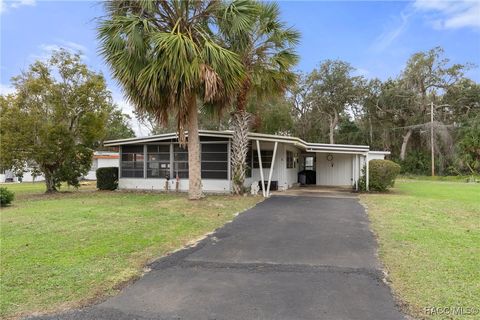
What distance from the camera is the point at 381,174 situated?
616 inches

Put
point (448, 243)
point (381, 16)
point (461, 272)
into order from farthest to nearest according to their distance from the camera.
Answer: point (381, 16)
point (448, 243)
point (461, 272)

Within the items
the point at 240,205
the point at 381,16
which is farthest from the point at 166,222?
the point at 381,16

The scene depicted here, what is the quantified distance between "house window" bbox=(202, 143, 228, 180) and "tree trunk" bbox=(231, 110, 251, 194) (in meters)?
1.38

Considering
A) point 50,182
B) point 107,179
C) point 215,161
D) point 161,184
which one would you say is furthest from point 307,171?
point 50,182

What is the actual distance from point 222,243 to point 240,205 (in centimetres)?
494

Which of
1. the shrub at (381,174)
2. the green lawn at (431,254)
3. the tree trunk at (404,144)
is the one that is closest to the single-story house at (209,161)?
the shrub at (381,174)

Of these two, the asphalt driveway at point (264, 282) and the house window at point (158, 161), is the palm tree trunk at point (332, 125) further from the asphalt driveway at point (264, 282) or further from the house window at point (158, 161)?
the asphalt driveway at point (264, 282)

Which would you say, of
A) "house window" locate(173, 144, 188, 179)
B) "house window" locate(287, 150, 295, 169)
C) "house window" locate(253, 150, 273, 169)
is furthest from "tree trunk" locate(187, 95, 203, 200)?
"house window" locate(287, 150, 295, 169)

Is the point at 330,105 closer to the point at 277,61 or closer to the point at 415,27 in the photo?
the point at 415,27

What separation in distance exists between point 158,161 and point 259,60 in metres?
6.74

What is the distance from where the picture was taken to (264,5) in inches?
511

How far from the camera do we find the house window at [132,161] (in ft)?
56.0

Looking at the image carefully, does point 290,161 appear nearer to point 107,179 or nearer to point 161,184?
point 161,184

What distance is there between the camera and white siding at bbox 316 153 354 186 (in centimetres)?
2012
